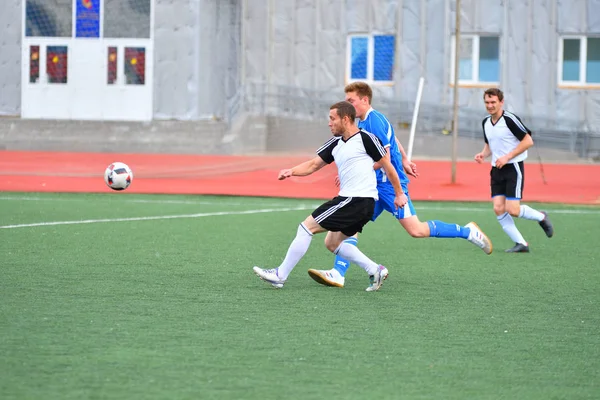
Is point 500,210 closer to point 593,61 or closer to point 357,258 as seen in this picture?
point 357,258

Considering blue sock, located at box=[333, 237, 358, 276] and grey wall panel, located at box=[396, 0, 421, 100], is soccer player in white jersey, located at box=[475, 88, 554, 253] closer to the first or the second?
blue sock, located at box=[333, 237, 358, 276]

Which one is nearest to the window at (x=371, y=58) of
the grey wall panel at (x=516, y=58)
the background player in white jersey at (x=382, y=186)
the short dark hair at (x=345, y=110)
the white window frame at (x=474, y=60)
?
the white window frame at (x=474, y=60)

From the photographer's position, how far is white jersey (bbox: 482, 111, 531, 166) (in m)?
11.9

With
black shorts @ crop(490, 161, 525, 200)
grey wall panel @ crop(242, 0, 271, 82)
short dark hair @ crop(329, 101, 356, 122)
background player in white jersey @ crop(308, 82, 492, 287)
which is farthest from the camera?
grey wall panel @ crop(242, 0, 271, 82)

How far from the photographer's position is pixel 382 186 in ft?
30.8

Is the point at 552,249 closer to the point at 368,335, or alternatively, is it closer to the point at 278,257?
the point at 278,257

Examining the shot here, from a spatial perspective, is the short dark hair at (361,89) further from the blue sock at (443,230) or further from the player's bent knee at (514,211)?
the player's bent knee at (514,211)

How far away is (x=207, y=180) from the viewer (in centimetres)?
2234

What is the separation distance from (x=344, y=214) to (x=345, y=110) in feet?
2.74

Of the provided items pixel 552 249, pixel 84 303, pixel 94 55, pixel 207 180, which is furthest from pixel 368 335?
pixel 94 55

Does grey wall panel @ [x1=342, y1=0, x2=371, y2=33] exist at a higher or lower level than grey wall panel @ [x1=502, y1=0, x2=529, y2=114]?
Result: higher

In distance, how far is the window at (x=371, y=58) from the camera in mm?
→ 32688

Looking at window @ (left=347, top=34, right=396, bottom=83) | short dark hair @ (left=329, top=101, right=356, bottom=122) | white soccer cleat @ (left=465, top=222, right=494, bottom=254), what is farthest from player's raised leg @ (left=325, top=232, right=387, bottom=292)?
window @ (left=347, top=34, right=396, bottom=83)

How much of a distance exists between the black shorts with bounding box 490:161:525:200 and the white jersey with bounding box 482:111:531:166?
99 millimetres
